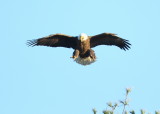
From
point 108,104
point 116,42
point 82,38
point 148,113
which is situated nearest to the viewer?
point 148,113

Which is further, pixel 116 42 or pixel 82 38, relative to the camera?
pixel 116 42

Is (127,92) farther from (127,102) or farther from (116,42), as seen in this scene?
(116,42)

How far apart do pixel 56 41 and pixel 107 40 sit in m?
1.21

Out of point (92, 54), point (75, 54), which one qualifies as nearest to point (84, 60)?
point (92, 54)

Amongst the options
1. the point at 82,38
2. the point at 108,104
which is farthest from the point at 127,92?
the point at 82,38

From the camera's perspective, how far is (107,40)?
12594mm

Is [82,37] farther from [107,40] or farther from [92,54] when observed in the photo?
[107,40]

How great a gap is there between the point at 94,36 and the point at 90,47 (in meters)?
0.31

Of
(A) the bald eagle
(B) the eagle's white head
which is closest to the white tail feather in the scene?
(A) the bald eagle

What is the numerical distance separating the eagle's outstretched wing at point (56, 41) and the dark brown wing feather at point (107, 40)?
18.5 inches

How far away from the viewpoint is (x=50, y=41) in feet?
41.3

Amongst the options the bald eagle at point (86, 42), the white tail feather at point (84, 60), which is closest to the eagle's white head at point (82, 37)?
the bald eagle at point (86, 42)

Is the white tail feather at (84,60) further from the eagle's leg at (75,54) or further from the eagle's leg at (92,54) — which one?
the eagle's leg at (75,54)

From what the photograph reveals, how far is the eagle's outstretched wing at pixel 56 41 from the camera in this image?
1247 cm
